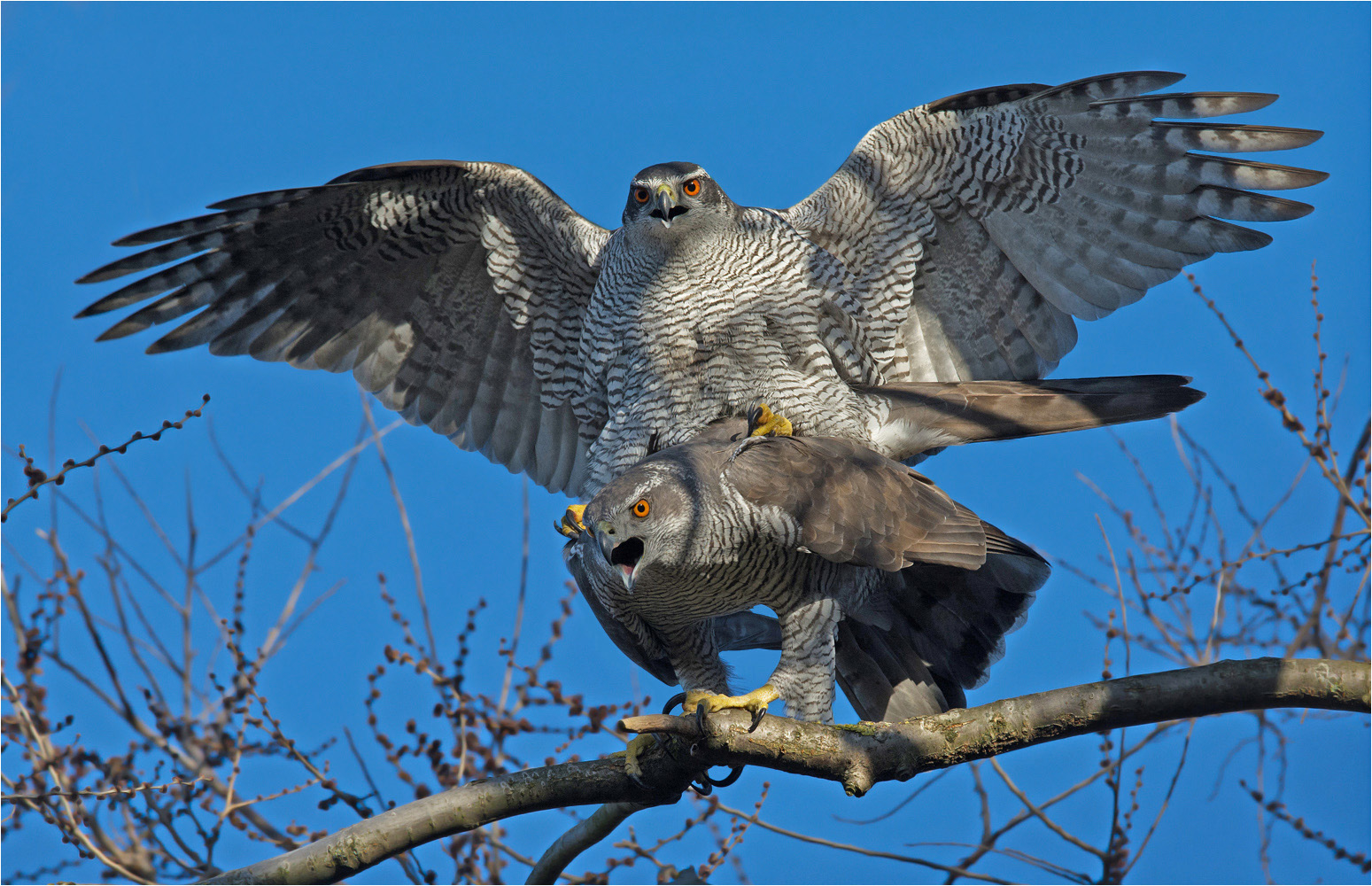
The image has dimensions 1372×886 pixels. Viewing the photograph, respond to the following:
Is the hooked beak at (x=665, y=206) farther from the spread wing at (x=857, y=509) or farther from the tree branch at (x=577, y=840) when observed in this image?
the tree branch at (x=577, y=840)

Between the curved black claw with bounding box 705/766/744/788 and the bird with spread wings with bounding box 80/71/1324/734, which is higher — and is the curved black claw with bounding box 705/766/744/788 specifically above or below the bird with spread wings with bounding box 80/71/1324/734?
below

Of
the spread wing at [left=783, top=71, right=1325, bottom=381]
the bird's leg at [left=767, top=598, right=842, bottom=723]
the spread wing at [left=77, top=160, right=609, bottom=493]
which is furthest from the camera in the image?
the spread wing at [left=77, top=160, right=609, bottom=493]

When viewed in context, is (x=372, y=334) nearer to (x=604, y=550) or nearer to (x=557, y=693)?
(x=557, y=693)

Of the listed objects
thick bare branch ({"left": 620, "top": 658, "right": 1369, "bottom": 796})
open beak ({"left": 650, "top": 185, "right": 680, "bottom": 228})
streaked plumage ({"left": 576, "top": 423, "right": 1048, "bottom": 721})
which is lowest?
thick bare branch ({"left": 620, "top": 658, "right": 1369, "bottom": 796})

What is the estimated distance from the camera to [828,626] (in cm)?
437

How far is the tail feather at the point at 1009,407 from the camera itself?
4.73 metres

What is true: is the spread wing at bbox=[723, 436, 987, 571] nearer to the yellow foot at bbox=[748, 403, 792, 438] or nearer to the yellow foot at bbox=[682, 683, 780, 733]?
the yellow foot at bbox=[748, 403, 792, 438]

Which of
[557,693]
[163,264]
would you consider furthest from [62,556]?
[557,693]

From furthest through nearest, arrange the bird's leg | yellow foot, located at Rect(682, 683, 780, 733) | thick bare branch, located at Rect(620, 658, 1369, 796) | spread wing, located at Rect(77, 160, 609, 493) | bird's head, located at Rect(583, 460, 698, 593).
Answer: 1. spread wing, located at Rect(77, 160, 609, 493)
2. the bird's leg
3. bird's head, located at Rect(583, 460, 698, 593)
4. yellow foot, located at Rect(682, 683, 780, 733)
5. thick bare branch, located at Rect(620, 658, 1369, 796)

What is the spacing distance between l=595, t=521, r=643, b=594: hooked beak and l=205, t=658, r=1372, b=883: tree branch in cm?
62

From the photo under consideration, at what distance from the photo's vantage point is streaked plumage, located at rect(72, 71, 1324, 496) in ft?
16.3

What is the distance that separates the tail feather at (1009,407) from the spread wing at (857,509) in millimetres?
608

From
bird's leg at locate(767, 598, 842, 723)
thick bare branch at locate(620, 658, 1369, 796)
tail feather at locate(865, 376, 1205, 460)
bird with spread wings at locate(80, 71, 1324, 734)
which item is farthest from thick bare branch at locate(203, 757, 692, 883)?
tail feather at locate(865, 376, 1205, 460)

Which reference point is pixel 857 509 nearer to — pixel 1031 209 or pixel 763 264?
pixel 763 264
